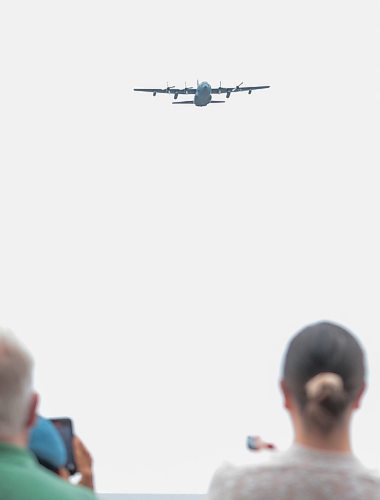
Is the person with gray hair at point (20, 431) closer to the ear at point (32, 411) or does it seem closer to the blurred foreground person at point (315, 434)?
the ear at point (32, 411)

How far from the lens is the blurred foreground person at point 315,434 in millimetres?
6695

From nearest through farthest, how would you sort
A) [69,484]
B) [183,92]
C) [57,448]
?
[69,484] → [57,448] → [183,92]

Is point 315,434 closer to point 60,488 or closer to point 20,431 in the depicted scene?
point 60,488

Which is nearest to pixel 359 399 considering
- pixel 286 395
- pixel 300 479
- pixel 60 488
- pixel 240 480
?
pixel 286 395

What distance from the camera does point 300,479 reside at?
6.75 meters

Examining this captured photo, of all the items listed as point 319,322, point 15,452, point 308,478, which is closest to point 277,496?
point 308,478

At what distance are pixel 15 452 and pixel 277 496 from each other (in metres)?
1.74

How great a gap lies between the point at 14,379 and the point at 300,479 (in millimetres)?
1965

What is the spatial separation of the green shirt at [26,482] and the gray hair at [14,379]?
15cm

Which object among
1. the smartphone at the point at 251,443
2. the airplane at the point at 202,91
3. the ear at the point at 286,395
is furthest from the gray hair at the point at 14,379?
the airplane at the point at 202,91

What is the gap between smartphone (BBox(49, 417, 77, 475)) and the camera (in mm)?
7625

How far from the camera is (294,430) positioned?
6.95 meters

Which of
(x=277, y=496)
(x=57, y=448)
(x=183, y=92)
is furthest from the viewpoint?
(x=183, y=92)

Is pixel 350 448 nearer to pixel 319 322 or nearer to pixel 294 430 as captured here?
pixel 294 430
